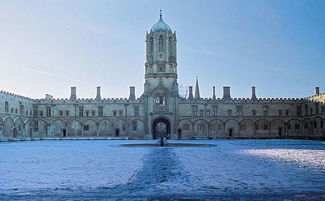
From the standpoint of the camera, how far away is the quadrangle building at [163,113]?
5494 centimetres

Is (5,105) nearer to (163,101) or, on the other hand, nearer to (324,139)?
(163,101)

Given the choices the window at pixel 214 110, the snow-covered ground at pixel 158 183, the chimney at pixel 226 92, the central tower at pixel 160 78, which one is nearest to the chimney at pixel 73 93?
the central tower at pixel 160 78

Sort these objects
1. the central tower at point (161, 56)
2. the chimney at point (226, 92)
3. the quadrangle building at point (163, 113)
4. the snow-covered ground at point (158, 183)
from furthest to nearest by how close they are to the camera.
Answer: the chimney at point (226, 92) → the central tower at point (161, 56) → the quadrangle building at point (163, 113) → the snow-covered ground at point (158, 183)

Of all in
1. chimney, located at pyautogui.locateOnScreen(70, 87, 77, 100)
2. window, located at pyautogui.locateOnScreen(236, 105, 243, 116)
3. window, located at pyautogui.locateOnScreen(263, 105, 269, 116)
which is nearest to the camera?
window, located at pyautogui.locateOnScreen(236, 105, 243, 116)

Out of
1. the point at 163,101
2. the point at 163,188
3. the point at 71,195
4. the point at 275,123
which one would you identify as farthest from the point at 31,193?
the point at 275,123

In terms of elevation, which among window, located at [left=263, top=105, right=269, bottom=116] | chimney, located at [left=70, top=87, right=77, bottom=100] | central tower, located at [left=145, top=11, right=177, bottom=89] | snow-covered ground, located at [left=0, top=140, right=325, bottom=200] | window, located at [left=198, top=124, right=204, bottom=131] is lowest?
snow-covered ground, located at [left=0, top=140, right=325, bottom=200]

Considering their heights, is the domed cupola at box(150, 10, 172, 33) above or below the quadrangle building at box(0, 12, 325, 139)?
above

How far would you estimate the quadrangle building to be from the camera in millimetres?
54938

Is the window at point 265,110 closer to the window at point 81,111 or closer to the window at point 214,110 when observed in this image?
the window at point 214,110

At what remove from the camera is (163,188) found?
8344 mm

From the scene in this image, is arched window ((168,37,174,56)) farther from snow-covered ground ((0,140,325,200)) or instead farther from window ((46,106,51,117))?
snow-covered ground ((0,140,325,200))

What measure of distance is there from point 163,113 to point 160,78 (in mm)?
5283

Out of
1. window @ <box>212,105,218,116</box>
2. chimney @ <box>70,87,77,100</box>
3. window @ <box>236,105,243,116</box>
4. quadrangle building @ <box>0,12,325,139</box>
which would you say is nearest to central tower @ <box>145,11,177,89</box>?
quadrangle building @ <box>0,12,325,139</box>

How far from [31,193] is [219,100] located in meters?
50.3
